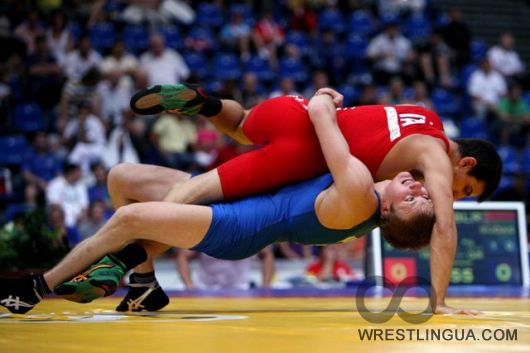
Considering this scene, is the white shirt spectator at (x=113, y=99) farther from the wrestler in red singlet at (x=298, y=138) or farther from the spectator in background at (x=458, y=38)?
the wrestler in red singlet at (x=298, y=138)

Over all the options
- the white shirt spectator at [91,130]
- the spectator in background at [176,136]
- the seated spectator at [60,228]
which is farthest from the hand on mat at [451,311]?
the white shirt spectator at [91,130]

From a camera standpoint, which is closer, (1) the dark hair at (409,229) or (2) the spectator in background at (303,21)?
(1) the dark hair at (409,229)

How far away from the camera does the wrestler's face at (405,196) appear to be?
382cm

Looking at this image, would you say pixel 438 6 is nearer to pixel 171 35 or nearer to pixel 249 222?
pixel 171 35

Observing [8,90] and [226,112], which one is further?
[8,90]

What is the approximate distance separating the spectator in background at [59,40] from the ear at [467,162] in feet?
24.8

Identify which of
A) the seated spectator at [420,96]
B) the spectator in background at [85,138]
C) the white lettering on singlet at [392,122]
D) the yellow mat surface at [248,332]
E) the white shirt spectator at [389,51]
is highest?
the white shirt spectator at [389,51]

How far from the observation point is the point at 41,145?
9695 millimetres

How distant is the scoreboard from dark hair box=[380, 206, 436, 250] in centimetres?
333

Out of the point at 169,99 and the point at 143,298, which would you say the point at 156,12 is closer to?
the point at 169,99

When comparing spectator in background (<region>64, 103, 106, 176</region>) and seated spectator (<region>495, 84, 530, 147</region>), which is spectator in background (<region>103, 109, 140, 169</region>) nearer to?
spectator in background (<region>64, 103, 106, 176</region>)

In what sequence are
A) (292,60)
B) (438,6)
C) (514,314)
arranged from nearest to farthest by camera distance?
(514,314) → (292,60) → (438,6)

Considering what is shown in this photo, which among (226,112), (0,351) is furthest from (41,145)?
(0,351)

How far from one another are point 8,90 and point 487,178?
23.7 ft
